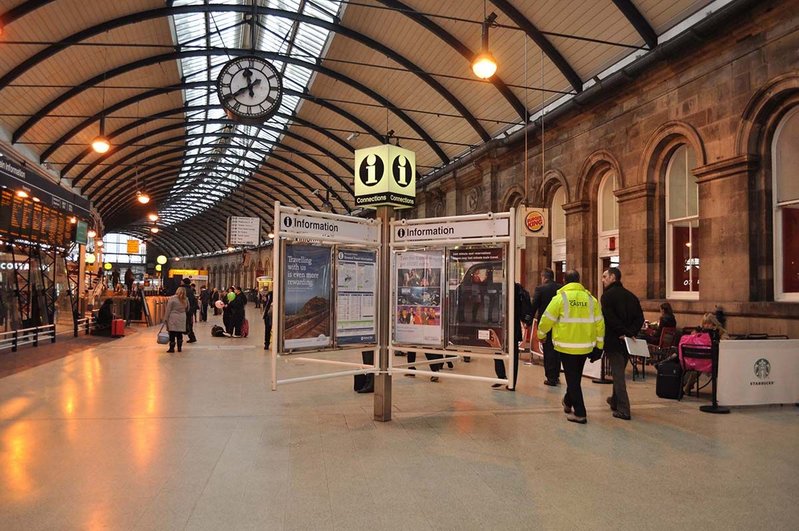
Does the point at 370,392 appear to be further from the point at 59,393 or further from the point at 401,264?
the point at 59,393

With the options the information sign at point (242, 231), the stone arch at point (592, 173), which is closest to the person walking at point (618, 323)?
the stone arch at point (592, 173)

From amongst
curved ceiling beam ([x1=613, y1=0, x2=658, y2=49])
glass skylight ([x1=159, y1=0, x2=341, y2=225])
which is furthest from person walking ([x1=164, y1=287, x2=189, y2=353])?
curved ceiling beam ([x1=613, y1=0, x2=658, y2=49])

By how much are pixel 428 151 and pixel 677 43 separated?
14041 mm

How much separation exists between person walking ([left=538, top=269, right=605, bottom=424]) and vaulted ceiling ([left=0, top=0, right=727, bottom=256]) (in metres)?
6.96

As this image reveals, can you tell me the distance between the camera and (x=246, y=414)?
6758mm

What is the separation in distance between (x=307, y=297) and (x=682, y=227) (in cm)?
929

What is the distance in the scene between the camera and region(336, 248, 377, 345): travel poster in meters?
6.30

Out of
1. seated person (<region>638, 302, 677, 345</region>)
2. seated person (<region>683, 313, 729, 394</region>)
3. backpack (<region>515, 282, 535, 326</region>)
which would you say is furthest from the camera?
seated person (<region>638, 302, 677, 345</region>)

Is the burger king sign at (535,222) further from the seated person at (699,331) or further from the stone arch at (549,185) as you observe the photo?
the seated person at (699,331)

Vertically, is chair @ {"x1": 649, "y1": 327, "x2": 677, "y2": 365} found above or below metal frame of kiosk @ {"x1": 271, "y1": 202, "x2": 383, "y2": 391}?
below

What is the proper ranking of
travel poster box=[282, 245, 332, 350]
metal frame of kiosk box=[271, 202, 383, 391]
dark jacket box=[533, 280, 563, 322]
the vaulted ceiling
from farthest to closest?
the vaulted ceiling < dark jacket box=[533, 280, 563, 322] < travel poster box=[282, 245, 332, 350] < metal frame of kiosk box=[271, 202, 383, 391]

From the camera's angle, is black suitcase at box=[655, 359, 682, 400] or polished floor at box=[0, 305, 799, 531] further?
black suitcase at box=[655, 359, 682, 400]

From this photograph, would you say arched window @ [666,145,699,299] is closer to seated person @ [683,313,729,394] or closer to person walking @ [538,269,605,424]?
seated person @ [683,313,729,394]

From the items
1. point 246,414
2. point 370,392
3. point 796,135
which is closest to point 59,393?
point 246,414
